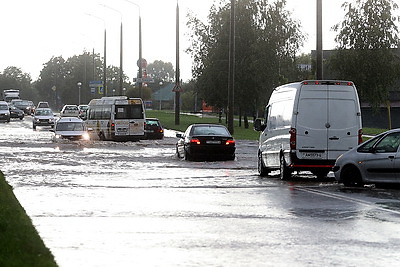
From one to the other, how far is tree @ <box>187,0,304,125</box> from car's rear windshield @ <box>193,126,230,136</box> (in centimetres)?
3835

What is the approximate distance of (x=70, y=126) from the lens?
165 ft

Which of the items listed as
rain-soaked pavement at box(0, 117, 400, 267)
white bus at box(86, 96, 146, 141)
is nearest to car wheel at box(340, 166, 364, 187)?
rain-soaked pavement at box(0, 117, 400, 267)

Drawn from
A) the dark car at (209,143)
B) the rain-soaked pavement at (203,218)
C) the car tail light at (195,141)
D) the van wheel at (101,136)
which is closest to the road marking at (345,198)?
the rain-soaked pavement at (203,218)

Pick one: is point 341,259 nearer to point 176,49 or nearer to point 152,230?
point 152,230

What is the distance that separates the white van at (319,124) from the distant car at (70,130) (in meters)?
27.7

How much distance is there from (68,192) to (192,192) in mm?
2503

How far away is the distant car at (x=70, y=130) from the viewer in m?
49.8

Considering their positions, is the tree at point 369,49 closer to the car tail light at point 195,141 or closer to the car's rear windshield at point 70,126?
the car's rear windshield at point 70,126

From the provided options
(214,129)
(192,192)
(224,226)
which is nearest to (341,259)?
(224,226)

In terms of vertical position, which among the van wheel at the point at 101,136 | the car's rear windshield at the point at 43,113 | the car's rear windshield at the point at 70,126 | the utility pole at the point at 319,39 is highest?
the utility pole at the point at 319,39

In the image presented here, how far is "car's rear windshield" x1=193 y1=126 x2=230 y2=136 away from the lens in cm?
3309

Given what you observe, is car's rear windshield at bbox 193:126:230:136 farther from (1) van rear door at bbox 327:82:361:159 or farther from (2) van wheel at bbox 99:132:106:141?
(2) van wheel at bbox 99:132:106:141

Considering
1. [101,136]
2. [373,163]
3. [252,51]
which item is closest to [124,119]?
[101,136]

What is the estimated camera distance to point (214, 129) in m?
33.4
